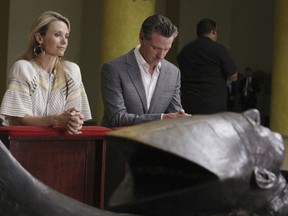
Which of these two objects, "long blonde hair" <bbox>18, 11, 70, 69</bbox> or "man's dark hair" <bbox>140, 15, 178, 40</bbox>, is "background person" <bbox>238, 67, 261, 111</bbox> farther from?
"long blonde hair" <bbox>18, 11, 70, 69</bbox>

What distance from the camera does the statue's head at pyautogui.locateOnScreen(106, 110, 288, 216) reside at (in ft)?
3.39

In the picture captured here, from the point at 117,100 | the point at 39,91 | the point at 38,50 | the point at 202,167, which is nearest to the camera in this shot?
the point at 202,167

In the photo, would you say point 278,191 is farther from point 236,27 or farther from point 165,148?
point 236,27

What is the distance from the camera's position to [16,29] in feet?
48.6

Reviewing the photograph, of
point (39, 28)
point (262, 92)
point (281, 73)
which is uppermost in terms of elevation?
point (39, 28)

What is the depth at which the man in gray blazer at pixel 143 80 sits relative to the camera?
3736 mm

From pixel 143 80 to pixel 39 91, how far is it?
0.61 m

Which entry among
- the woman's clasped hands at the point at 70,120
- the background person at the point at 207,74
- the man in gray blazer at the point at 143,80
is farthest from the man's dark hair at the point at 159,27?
the background person at the point at 207,74

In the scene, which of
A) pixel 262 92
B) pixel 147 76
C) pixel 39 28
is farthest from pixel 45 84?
pixel 262 92

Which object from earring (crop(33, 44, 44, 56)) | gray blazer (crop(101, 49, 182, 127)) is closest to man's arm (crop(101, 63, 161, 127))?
gray blazer (crop(101, 49, 182, 127))

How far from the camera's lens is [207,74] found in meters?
6.30

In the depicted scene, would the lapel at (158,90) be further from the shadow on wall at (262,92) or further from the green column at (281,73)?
the shadow on wall at (262,92)

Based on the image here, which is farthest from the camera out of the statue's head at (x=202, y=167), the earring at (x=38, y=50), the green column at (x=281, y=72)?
the green column at (x=281, y=72)

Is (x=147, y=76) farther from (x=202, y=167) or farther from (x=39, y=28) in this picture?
(x=202, y=167)
